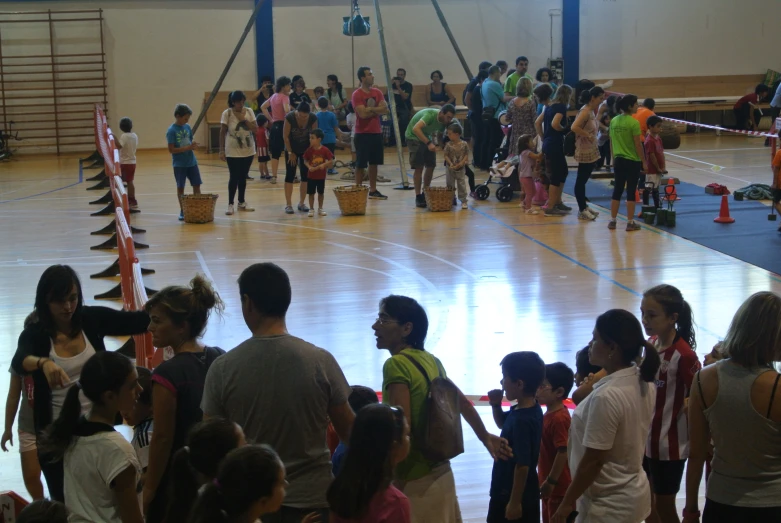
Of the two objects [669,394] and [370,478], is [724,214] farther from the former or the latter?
[370,478]

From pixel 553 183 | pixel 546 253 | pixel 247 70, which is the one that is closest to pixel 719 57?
pixel 247 70

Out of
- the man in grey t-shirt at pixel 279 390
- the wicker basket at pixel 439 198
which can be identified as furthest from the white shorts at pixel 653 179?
the man in grey t-shirt at pixel 279 390

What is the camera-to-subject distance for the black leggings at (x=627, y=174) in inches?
441

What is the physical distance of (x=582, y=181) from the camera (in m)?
12.1

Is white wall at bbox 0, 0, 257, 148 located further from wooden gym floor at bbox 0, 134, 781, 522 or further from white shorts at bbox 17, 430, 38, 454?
white shorts at bbox 17, 430, 38, 454

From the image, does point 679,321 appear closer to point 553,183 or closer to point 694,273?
point 694,273

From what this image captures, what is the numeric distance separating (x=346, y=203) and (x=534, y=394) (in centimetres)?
925

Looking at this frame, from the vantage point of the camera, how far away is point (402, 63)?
76.7ft

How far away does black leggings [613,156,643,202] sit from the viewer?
441 inches

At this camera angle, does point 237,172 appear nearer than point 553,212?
No

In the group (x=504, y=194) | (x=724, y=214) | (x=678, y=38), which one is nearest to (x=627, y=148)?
(x=724, y=214)

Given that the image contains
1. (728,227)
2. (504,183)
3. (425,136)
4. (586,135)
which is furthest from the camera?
(504,183)

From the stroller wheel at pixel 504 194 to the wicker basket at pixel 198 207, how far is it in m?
4.13

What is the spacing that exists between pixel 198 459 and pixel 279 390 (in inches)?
15.4
